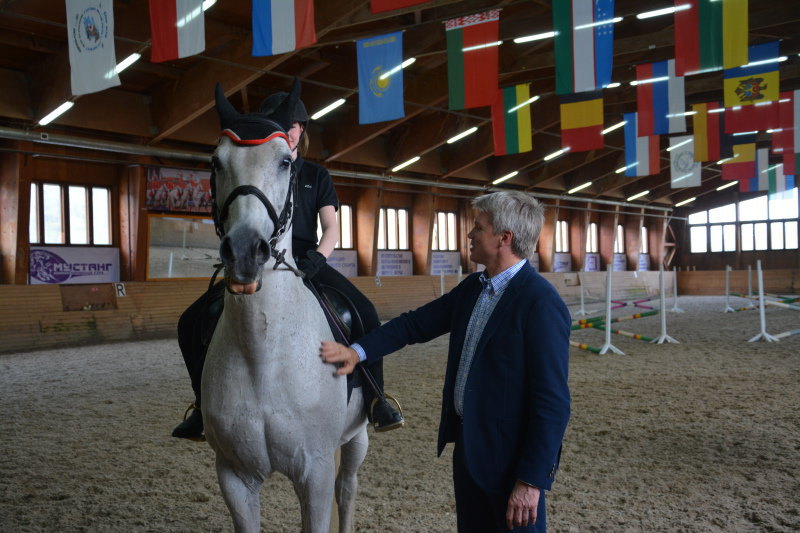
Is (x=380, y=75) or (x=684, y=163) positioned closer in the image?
(x=380, y=75)

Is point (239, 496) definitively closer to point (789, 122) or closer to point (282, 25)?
point (282, 25)

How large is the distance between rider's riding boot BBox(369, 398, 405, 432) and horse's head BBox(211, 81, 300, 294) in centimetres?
104

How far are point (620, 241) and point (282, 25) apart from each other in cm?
2986

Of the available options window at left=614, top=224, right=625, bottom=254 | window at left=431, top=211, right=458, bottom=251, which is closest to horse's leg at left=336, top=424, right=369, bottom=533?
window at left=431, top=211, right=458, bottom=251

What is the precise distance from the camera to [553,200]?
27.9 meters

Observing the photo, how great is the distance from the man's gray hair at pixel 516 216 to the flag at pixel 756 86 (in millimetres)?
10873

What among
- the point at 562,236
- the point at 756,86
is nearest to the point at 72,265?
the point at 756,86

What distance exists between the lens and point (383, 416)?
2730 millimetres

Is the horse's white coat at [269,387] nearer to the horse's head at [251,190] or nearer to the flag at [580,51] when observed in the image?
the horse's head at [251,190]

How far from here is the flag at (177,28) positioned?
24.5 ft

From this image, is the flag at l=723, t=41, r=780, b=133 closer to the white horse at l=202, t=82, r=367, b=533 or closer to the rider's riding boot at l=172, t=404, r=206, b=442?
the white horse at l=202, t=82, r=367, b=533

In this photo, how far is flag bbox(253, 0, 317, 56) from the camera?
7.64 meters

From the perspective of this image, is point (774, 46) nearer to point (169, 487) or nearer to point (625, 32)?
Result: point (625, 32)

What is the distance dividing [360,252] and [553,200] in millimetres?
11654
